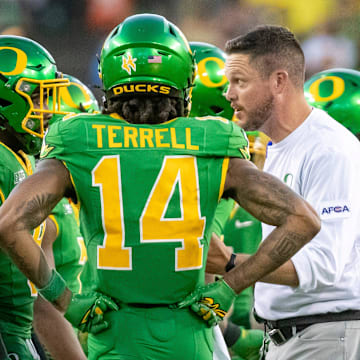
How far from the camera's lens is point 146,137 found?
2498 millimetres

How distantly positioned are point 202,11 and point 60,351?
7598 mm

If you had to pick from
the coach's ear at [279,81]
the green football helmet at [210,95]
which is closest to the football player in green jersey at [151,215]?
the coach's ear at [279,81]

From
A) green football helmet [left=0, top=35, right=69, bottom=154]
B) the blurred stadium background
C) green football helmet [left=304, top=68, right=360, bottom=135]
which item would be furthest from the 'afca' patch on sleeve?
the blurred stadium background

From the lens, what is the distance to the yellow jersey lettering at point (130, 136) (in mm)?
2482

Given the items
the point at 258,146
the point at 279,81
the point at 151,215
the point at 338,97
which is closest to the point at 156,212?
the point at 151,215

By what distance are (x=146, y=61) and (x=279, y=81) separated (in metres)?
1.14

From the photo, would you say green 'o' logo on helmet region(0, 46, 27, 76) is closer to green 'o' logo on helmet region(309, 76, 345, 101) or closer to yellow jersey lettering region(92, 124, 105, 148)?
yellow jersey lettering region(92, 124, 105, 148)

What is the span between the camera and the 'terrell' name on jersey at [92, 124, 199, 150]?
248 centimetres

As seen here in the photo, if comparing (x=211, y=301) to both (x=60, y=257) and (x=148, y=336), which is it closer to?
(x=148, y=336)

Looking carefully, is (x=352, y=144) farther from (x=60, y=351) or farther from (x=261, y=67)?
(x=60, y=351)

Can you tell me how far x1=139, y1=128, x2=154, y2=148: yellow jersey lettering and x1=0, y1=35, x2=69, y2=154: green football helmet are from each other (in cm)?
131

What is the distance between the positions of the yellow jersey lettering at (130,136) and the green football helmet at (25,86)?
129 cm

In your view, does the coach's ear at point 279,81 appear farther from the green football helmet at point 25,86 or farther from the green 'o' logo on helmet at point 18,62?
the green 'o' logo on helmet at point 18,62

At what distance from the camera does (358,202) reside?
307 centimetres
